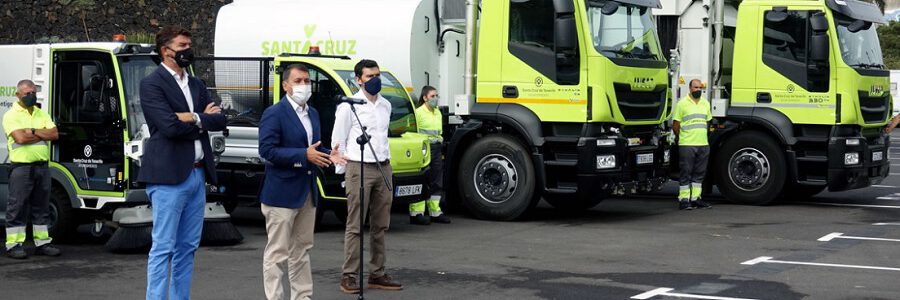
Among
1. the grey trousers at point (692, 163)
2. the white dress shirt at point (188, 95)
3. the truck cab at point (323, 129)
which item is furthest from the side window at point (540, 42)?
the white dress shirt at point (188, 95)

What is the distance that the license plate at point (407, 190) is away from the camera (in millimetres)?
14492

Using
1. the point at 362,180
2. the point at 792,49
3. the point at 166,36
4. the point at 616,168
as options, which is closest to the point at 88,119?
the point at 362,180

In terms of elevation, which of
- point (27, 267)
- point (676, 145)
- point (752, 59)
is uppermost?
point (752, 59)

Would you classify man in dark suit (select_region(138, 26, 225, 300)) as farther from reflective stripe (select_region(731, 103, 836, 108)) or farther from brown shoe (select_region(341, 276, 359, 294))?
reflective stripe (select_region(731, 103, 836, 108))

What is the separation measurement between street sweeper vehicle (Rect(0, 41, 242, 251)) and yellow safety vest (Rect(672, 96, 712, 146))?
6662 millimetres

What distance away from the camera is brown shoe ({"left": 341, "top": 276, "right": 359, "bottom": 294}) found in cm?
1013

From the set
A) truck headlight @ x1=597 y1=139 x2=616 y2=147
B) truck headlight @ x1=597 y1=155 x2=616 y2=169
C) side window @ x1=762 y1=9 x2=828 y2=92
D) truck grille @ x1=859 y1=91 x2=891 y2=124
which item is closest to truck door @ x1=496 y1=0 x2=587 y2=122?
truck headlight @ x1=597 y1=139 x2=616 y2=147

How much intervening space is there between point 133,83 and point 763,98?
8.71 metres

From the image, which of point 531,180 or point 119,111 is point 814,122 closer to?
point 531,180

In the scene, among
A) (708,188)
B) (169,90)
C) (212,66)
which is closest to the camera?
(169,90)

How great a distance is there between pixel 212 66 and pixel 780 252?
6931mm

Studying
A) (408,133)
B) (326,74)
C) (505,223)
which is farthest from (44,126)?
(505,223)

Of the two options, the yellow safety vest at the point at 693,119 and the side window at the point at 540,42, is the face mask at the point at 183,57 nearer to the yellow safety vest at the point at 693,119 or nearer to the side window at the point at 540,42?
the side window at the point at 540,42

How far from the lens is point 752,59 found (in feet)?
58.6
